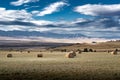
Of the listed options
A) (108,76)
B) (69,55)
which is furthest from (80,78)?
(69,55)

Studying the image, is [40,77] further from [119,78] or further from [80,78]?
[119,78]

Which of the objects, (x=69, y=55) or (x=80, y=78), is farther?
(x=69, y=55)

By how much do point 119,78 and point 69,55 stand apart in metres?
33.6

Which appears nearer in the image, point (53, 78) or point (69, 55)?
point (53, 78)

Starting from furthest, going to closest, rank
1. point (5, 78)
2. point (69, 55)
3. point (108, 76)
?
1. point (69, 55)
2. point (108, 76)
3. point (5, 78)

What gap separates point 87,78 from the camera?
22.7 metres

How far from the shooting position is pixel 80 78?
74.4 ft

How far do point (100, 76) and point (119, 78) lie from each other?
1.40m

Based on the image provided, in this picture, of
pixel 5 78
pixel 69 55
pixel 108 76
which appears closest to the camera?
pixel 5 78

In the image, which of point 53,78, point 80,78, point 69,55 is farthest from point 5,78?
point 69,55

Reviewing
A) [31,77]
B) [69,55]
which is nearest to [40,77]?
[31,77]

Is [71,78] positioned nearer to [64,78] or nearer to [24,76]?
[64,78]

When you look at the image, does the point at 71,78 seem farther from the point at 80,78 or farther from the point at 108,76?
the point at 108,76

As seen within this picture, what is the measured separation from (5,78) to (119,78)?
24.6ft
